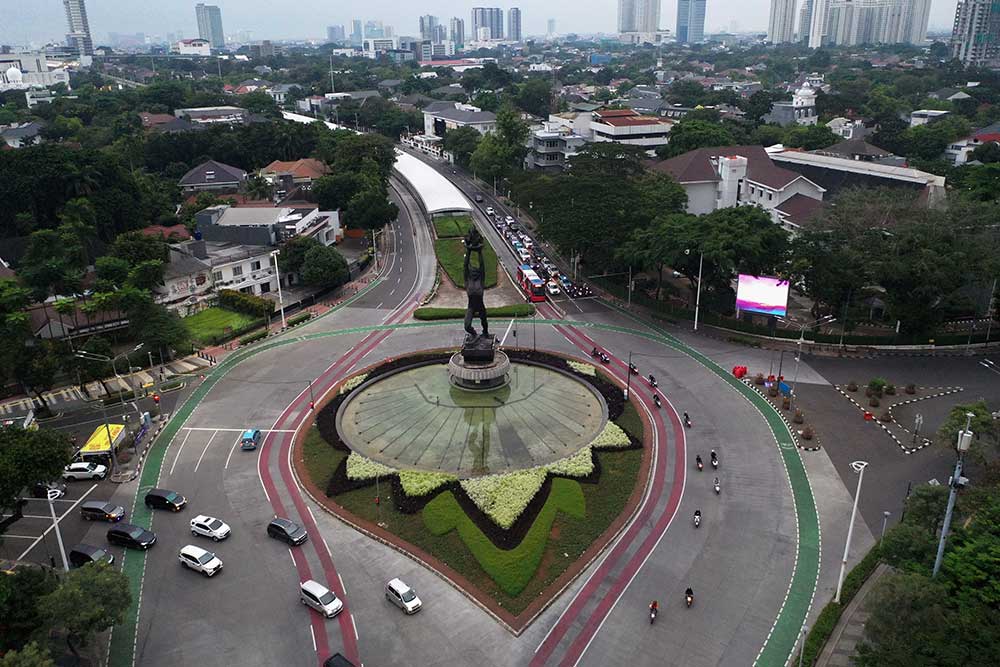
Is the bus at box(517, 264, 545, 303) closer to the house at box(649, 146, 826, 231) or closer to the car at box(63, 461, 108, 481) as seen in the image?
the house at box(649, 146, 826, 231)

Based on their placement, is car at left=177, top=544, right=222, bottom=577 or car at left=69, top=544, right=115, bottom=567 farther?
car at left=69, top=544, right=115, bottom=567

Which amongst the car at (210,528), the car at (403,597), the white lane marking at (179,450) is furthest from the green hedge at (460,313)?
the car at (403,597)

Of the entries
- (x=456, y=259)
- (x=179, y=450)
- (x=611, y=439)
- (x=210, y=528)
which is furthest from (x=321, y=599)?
(x=456, y=259)

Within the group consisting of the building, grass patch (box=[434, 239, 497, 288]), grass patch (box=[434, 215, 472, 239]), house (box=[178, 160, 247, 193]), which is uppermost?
the building

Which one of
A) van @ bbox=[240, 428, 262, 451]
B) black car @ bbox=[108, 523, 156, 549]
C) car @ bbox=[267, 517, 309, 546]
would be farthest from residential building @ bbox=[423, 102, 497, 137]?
black car @ bbox=[108, 523, 156, 549]

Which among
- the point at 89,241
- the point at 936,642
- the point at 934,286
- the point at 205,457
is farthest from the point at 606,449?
the point at 89,241

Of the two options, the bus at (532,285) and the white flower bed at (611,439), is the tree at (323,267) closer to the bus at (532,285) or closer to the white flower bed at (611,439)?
the bus at (532,285)

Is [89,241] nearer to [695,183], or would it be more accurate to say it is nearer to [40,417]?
[40,417]

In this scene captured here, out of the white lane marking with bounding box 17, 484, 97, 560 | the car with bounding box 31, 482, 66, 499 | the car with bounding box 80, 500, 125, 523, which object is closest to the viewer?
the white lane marking with bounding box 17, 484, 97, 560
